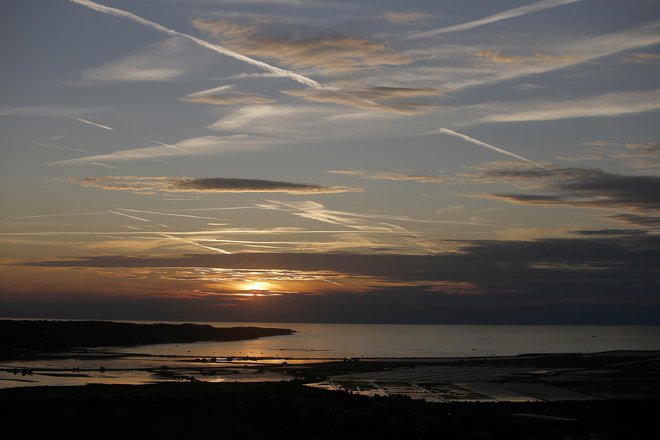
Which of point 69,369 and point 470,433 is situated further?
point 69,369

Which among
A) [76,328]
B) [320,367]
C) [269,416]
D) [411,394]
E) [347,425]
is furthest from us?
[76,328]

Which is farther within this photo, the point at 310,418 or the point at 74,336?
the point at 74,336

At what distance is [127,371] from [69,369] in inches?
229

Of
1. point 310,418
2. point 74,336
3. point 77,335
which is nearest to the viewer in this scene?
point 310,418

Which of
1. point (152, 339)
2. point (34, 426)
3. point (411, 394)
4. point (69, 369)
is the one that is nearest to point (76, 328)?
point (152, 339)

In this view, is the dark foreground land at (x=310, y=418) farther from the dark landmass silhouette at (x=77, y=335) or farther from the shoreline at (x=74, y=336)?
the dark landmass silhouette at (x=77, y=335)

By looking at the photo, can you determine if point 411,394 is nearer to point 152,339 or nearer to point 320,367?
point 320,367

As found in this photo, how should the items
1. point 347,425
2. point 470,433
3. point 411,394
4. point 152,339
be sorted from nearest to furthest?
point 470,433, point 347,425, point 411,394, point 152,339

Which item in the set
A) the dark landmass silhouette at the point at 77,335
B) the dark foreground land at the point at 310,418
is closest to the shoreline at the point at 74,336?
the dark landmass silhouette at the point at 77,335

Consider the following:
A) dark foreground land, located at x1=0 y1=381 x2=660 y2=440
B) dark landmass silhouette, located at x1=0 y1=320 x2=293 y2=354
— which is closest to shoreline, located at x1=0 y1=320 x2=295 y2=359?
dark landmass silhouette, located at x1=0 y1=320 x2=293 y2=354

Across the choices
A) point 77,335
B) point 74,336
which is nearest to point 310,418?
point 74,336

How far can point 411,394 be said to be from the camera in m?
53.8

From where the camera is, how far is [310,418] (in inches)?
1476

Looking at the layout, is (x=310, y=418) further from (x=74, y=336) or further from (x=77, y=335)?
(x=77, y=335)
